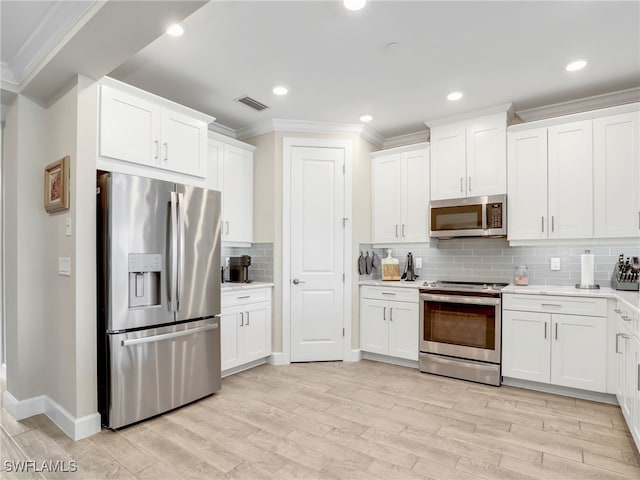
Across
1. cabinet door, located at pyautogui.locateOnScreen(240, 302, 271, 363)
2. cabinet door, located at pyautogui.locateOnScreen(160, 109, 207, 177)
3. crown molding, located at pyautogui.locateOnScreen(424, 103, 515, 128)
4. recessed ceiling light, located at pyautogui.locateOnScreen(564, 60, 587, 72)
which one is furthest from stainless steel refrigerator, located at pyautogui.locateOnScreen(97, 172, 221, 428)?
recessed ceiling light, located at pyautogui.locateOnScreen(564, 60, 587, 72)

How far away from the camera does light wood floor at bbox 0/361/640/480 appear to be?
2.03 metres

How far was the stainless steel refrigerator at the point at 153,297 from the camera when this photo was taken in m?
2.42

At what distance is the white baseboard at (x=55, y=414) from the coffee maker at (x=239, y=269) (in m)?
1.88

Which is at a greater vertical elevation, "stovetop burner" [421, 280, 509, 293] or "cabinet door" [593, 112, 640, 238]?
"cabinet door" [593, 112, 640, 238]

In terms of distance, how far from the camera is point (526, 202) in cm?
347

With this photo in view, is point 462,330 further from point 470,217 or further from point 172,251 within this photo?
point 172,251

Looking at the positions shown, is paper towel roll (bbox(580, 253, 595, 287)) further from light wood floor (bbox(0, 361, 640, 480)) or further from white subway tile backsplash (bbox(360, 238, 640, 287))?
light wood floor (bbox(0, 361, 640, 480))

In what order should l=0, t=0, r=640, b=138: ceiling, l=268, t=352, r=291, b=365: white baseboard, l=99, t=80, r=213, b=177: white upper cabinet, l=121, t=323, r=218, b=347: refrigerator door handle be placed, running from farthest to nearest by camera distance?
l=268, t=352, r=291, b=365: white baseboard, l=99, t=80, r=213, b=177: white upper cabinet, l=121, t=323, r=218, b=347: refrigerator door handle, l=0, t=0, r=640, b=138: ceiling

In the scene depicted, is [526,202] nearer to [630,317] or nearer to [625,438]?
[630,317]

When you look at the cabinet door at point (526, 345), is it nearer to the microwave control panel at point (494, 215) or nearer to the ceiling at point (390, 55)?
the microwave control panel at point (494, 215)

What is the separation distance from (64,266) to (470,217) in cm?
353

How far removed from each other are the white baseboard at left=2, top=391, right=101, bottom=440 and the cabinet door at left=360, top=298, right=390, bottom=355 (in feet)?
8.53

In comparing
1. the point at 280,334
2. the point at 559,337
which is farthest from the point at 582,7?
the point at 280,334

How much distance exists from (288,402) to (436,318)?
5.48ft
